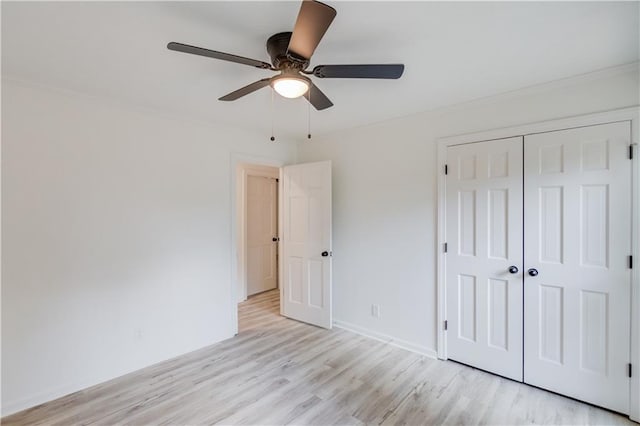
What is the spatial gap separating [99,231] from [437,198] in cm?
303

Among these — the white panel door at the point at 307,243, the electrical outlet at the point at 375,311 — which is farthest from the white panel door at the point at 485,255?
the white panel door at the point at 307,243

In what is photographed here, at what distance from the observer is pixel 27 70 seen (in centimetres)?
207

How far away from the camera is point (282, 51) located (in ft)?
5.34

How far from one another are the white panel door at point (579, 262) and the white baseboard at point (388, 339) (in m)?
0.82

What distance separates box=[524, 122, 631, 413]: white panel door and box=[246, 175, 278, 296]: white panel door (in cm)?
395

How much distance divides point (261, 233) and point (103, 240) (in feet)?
9.58

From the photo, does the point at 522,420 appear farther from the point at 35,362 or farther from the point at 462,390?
the point at 35,362

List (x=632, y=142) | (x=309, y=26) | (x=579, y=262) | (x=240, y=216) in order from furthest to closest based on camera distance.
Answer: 1. (x=240, y=216)
2. (x=579, y=262)
3. (x=632, y=142)
4. (x=309, y=26)

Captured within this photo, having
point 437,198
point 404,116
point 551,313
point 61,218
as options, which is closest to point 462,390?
point 551,313

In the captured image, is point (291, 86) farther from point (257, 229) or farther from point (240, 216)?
point (257, 229)

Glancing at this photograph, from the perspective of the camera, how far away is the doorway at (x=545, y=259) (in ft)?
6.98

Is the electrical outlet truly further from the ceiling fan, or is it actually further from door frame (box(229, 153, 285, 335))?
the ceiling fan

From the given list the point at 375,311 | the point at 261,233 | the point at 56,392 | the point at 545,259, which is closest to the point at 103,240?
the point at 56,392

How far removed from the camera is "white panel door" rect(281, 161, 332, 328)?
145 inches
